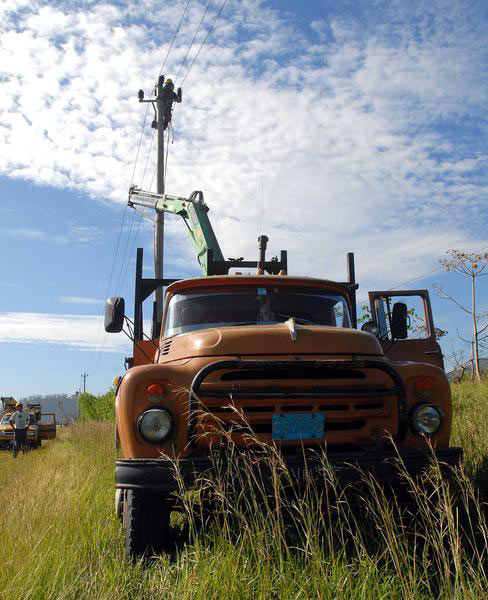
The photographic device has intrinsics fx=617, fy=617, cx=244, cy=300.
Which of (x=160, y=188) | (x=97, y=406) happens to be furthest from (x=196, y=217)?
(x=97, y=406)

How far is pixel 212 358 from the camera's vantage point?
14.2 ft

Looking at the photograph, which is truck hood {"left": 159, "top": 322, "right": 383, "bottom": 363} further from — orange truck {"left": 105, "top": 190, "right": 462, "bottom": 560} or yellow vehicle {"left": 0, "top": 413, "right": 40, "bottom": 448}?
yellow vehicle {"left": 0, "top": 413, "right": 40, "bottom": 448}

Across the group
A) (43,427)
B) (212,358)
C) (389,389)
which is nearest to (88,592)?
(212,358)

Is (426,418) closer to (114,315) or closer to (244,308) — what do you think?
(244,308)

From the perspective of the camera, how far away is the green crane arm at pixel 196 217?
50.3ft

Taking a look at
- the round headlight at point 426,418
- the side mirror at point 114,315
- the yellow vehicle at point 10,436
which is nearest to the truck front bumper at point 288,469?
the round headlight at point 426,418

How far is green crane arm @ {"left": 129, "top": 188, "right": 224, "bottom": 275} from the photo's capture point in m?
15.3

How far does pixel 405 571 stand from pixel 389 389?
1.19 meters

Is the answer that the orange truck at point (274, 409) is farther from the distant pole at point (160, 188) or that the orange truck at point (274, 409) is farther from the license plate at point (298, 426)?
the distant pole at point (160, 188)

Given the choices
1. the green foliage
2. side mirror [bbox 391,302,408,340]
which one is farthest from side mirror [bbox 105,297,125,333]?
the green foliage

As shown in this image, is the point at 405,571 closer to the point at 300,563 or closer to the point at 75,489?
the point at 300,563

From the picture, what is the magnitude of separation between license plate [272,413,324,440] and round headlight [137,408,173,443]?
73 centimetres

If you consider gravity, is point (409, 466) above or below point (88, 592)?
above

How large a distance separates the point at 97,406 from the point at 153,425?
37583 mm
